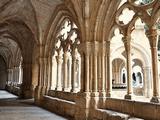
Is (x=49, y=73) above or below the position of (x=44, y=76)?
above

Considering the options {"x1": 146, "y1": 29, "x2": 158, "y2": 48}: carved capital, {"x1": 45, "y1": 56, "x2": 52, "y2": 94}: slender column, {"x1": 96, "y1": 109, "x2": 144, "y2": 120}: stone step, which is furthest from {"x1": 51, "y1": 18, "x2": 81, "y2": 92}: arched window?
{"x1": 146, "y1": 29, "x2": 158, "y2": 48}: carved capital

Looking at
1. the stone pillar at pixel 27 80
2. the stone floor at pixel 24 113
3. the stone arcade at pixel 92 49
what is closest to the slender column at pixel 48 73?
the stone arcade at pixel 92 49

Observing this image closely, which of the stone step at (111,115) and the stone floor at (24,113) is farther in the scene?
the stone floor at (24,113)

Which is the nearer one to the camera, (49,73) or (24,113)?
(24,113)

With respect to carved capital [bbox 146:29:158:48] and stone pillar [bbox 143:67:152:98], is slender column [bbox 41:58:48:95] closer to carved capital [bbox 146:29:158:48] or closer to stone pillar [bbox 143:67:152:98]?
stone pillar [bbox 143:67:152:98]

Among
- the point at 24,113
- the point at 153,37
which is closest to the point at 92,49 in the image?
the point at 153,37

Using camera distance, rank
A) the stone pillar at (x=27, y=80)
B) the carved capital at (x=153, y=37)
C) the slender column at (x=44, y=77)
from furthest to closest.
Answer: the stone pillar at (x=27, y=80) < the slender column at (x=44, y=77) < the carved capital at (x=153, y=37)

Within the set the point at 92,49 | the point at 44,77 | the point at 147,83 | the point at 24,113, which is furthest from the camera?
the point at 147,83

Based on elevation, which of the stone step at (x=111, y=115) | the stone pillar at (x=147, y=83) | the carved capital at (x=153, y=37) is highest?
the carved capital at (x=153, y=37)

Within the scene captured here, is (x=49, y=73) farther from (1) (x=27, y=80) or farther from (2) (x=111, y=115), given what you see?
(2) (x=111, y=115)

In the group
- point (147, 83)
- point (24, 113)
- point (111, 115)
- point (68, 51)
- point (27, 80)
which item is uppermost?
point (68, 51)

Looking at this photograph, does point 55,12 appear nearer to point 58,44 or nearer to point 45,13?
point 45,13

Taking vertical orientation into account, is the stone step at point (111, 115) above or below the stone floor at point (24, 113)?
above

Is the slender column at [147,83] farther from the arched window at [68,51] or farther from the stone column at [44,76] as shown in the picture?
the stone column at [44,76]
